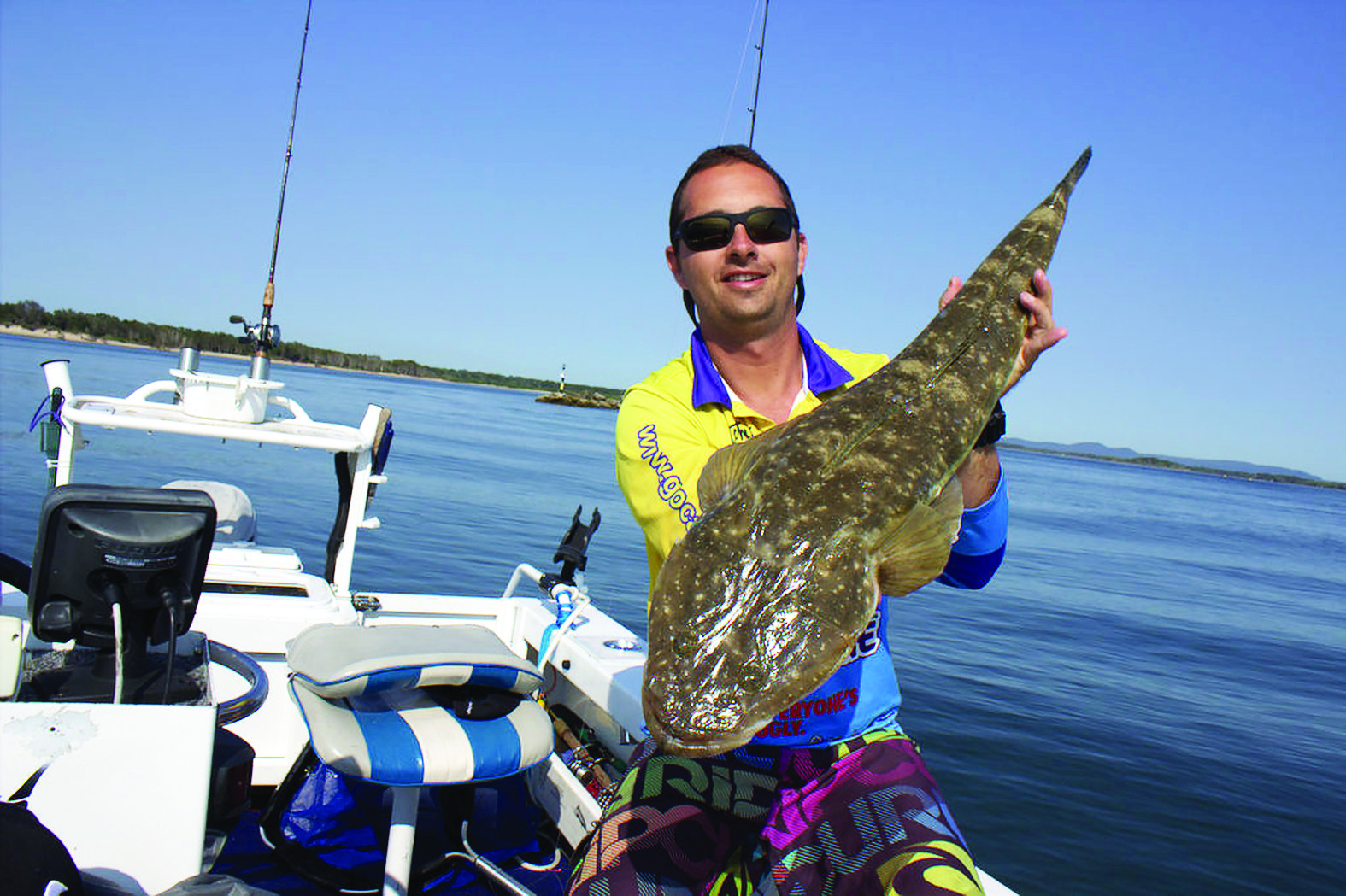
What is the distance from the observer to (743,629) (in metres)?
1.77

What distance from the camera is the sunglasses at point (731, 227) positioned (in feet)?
8.92

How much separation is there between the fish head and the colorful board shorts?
0.72 meters

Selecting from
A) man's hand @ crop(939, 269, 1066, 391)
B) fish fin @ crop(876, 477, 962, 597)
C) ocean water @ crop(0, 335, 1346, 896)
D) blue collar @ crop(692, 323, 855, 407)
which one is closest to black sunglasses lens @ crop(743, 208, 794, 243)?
blue collar @ crop(692, 323, 855, 407)

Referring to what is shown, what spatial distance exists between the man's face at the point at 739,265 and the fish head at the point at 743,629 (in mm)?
1048

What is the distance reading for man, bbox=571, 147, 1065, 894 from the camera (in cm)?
228

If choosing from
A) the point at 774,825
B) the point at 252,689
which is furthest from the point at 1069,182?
the point at 252,689

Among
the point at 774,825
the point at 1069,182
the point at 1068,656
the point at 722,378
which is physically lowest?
the point at 1068,656

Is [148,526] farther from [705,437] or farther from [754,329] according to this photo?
[754,329]

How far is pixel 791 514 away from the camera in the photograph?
1939mm

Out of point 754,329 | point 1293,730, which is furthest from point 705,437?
point 1293,730

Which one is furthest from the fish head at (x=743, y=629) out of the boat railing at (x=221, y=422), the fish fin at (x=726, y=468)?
the boat railing at (x=221, y=422)

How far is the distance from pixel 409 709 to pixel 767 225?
2230 mm

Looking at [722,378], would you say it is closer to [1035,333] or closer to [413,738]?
[1035,333]

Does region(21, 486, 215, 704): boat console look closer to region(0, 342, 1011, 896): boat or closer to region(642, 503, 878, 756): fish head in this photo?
region(0, 342, 1011, 896): boat
